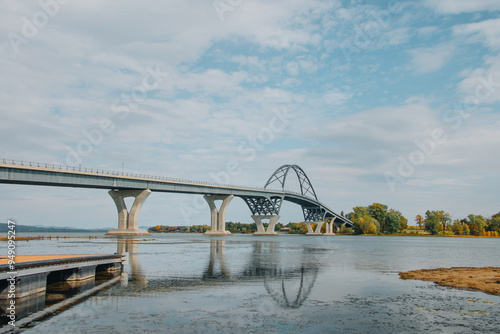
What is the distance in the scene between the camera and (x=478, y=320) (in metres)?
17.2

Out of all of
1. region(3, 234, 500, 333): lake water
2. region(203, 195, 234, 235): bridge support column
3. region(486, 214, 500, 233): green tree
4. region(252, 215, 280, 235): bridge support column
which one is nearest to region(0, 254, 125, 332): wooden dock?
region(3, 234, 500, 333): lake water

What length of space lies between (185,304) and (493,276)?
84.6 ft

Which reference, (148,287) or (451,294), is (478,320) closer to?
(451,294)

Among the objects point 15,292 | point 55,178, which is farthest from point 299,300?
point 55,178

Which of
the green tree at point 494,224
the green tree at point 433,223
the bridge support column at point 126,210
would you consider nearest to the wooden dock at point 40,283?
the bridge support column at point 126,210

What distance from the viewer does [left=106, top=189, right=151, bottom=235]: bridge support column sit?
11256cm

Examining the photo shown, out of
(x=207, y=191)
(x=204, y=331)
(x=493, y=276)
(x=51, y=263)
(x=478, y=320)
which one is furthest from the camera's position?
(x=207, y=191)

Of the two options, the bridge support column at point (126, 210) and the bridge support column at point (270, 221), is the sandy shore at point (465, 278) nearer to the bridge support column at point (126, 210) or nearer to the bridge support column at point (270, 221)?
the bridge support column at point (126, 210)

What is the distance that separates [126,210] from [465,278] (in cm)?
9980

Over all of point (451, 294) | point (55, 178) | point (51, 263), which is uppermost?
point (55, 178)

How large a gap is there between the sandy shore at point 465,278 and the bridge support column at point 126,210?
91261mm

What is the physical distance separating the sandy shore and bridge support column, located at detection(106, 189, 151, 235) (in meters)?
91.3

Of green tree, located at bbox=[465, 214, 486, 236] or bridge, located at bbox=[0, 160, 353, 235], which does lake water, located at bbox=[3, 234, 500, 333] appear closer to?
bridge, located at bbox=[0, 160, 353, 235]

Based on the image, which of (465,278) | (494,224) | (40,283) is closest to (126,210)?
(40,283)
